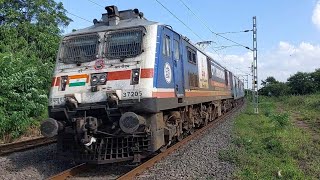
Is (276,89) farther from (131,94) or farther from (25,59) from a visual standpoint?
(131,94)

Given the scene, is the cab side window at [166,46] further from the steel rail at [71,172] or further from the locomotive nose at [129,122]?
the steel rail at [71,172]

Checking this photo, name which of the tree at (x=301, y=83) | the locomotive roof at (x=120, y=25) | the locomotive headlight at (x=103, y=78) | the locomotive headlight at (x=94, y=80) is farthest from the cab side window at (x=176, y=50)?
the tree at (x=301, y=83)

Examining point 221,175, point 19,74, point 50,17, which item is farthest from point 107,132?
point 50,17

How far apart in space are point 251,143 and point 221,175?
4061 mm

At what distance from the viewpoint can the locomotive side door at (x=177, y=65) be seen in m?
10.2

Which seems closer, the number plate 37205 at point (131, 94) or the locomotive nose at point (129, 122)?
the locomotive nose at point (129, 122)

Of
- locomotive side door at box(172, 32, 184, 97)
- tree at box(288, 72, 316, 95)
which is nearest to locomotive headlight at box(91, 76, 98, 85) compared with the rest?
locomotive side door at box(172, 32, 184, 97)

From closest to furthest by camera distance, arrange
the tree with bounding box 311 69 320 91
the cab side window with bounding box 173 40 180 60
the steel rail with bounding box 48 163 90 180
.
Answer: the steel rail with bounding box 48 163 90 180
the cab side window with bounding box 173 40 180 60
the tree with bounding box 311 69 320 91

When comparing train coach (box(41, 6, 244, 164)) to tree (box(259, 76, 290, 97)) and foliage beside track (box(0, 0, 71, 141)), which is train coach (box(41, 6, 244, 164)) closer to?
foliage beside track (box(0, 0, 71, 141))

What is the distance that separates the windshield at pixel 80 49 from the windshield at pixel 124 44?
36cm

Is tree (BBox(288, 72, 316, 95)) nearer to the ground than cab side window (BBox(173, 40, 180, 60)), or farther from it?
farther from it

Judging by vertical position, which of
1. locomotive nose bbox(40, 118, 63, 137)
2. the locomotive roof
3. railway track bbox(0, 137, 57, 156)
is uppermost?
the locomotive roof

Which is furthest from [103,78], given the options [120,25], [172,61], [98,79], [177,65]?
[177,65]

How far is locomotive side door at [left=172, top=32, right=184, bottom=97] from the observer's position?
10.2 metres
